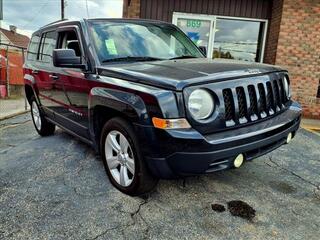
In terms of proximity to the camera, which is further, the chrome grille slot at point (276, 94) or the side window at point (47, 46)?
the side window at point (47, 46)

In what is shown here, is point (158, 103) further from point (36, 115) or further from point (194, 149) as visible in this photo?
point (36, 115)

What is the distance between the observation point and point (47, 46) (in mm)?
4949

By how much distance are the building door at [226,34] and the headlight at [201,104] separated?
21.4ft

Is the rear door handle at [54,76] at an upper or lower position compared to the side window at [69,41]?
lower

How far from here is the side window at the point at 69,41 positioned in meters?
3.85

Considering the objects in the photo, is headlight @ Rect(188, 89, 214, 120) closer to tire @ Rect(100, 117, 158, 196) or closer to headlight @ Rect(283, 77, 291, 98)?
tire @ Rect(100, 117, 158, 196)

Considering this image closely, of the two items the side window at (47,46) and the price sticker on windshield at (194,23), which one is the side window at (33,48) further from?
the price sticker on windshield at (194,23)

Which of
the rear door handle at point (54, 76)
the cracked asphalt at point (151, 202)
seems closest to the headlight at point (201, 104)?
the cracked asphalt at point (151, 202)

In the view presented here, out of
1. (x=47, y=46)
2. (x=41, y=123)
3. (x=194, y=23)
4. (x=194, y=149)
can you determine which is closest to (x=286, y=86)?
(x=194, y=149)

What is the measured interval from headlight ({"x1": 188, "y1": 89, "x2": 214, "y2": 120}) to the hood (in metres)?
0.10

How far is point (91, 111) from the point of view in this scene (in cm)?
343

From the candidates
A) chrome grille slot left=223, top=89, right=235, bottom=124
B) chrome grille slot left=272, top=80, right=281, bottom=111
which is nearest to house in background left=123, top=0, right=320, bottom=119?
chrome grille slot left=272, top=80, right=281, bottom=111

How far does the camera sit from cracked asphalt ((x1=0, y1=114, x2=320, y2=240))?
2684 mm

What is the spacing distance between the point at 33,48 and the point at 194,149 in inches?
168
